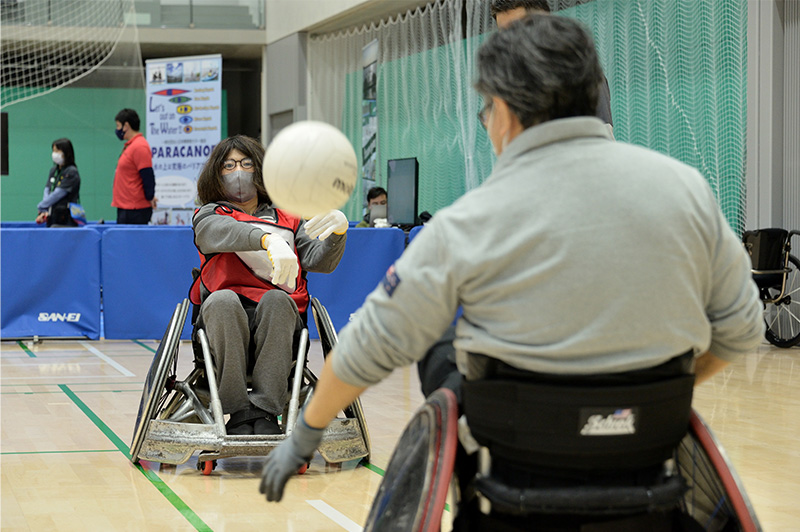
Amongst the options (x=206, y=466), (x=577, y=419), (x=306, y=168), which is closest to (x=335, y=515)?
(x=206, y=466)

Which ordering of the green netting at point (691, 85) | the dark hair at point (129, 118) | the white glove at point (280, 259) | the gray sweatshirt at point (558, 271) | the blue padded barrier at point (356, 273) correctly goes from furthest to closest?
the dark hair at point (129, 118), the green netting at point (691, 85), the blue padded barrier at point (356, 273), the white glove at point (280, 259), the gray sweatshirt at point (558, 271)

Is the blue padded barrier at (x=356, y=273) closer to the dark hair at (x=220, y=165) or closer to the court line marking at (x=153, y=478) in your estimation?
the court line marking at (x=153, y=478)

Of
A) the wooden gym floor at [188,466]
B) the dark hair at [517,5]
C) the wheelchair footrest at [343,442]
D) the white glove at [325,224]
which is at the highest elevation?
the dark hair at [517,5]

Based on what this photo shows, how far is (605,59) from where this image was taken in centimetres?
955

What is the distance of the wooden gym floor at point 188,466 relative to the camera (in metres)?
3.25

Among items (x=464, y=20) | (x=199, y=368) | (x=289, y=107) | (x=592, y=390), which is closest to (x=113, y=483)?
(x=199, y=368)

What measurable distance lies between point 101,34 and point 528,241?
11.5 metres

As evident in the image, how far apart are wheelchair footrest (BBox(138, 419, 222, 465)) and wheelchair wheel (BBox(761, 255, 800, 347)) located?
212 inches

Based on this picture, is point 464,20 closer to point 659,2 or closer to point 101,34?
point 659,2

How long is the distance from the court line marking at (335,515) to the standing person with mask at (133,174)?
662 centimetres

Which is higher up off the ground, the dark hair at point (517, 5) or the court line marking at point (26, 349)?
the dark hair at point (517, 5)

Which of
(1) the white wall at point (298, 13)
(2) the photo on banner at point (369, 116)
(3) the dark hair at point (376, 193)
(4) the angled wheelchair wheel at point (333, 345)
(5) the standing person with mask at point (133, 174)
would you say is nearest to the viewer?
(4) the angled wheelchair wheel at point (333, 345)

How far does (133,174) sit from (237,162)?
587 centimetres

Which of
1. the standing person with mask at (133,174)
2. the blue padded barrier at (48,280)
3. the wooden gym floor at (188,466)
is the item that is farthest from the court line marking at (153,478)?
the standing person with mask at (133,174)
